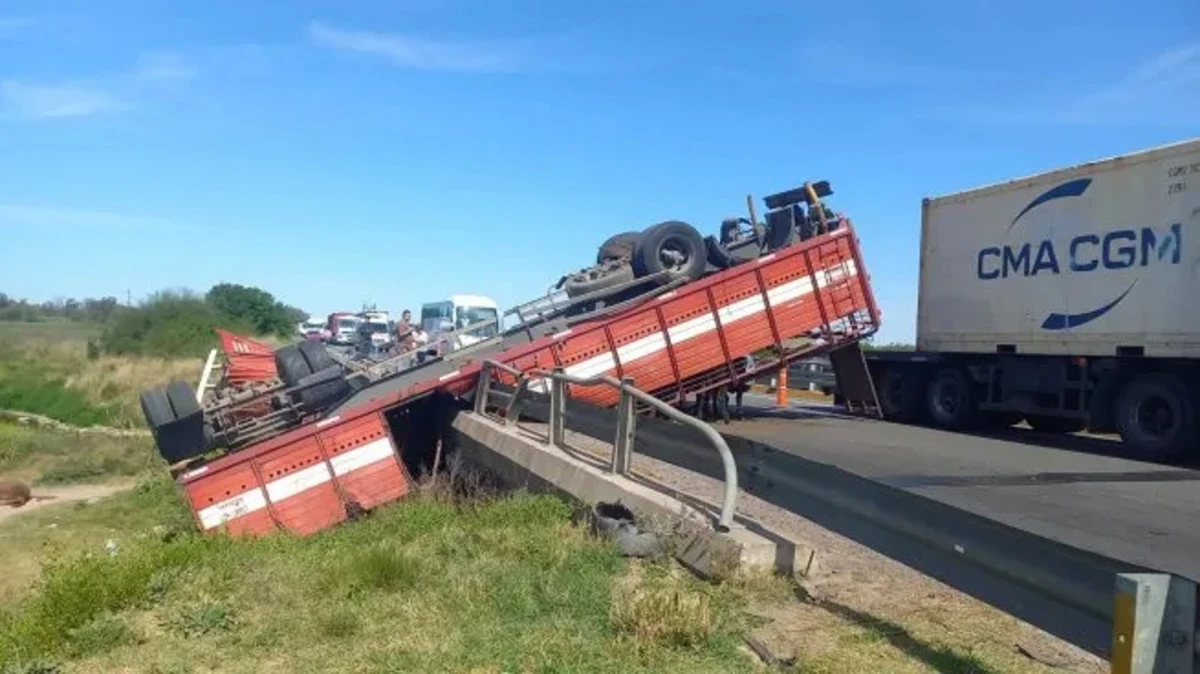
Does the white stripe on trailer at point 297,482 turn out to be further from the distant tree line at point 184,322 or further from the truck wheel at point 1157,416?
the distant tree line at point 184,322

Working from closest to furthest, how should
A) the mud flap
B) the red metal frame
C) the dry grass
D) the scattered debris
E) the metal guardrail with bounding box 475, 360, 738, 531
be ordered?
1. the metal guardrail with bounding box 475, 360, 738, 531
2. the scattered debris
3. the red metal frame
4. the mud flap
5. the dry grass

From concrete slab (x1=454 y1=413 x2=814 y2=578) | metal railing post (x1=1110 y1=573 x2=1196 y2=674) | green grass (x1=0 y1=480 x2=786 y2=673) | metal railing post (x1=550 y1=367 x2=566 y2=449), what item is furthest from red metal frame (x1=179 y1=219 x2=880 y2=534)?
metal railing post (x1=1110 y1=573 x2=1196 y2=674)

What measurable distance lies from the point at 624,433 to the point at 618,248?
865 cm

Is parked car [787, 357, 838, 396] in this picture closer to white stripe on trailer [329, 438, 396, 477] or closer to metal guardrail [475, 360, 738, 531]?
metal guardrail [475, 360, 738, 531]

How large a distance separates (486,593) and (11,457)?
2537cm

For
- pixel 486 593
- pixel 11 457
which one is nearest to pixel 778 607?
pixel 486 593

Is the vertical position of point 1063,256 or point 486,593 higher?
point 1063,256

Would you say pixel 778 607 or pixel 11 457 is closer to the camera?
pixel 778 607

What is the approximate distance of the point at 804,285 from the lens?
590 inches

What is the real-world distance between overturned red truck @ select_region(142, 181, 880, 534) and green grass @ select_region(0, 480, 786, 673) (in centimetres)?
401

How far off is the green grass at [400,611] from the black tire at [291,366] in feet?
19.6

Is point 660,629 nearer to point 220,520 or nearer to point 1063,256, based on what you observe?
point 220,520

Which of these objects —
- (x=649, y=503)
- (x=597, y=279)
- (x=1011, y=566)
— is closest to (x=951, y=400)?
(x=597, y=279)

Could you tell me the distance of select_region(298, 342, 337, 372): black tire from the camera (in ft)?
44.3
